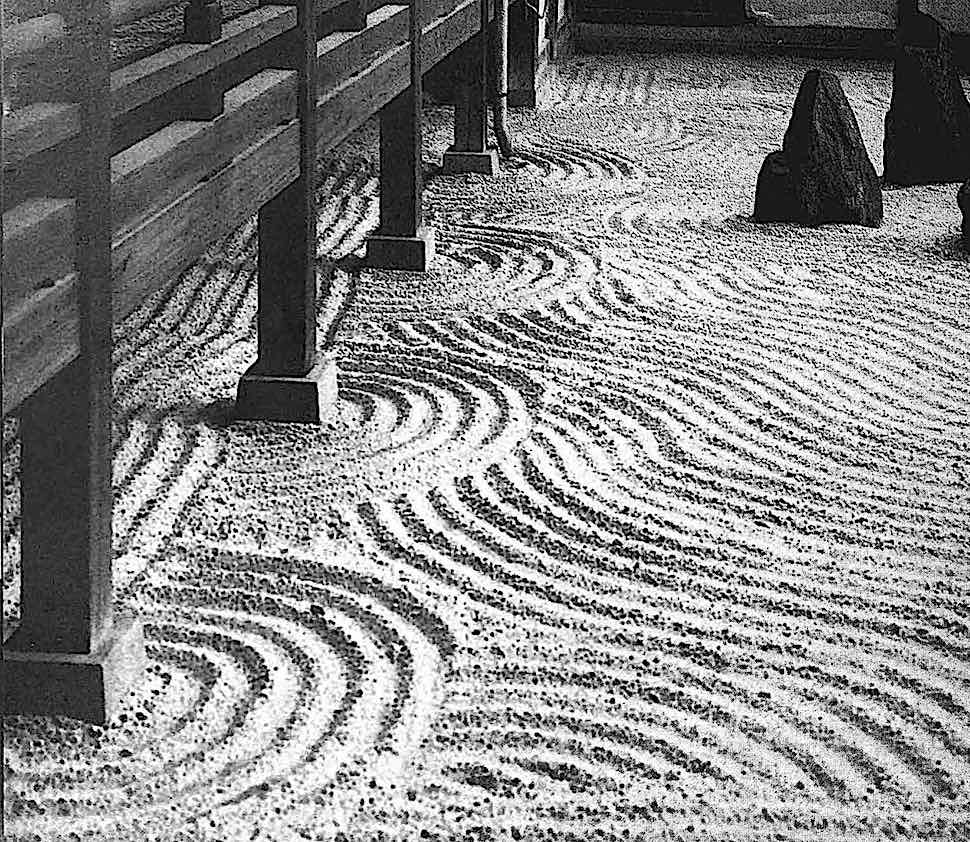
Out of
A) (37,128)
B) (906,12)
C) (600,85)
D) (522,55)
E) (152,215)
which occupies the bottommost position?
(600,85)

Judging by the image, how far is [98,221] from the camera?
1.94 meters

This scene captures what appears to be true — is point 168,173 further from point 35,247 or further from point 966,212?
point 966,212

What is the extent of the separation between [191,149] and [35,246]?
662 millimetres

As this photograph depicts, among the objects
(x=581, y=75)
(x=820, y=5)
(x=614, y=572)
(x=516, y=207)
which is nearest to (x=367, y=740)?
(x=614, y=572)

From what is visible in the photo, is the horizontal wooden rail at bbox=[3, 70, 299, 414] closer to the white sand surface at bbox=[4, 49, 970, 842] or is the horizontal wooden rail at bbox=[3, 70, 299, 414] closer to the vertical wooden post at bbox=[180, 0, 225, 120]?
the vertical wooden post at bbox=[180, 0, 225, 120]

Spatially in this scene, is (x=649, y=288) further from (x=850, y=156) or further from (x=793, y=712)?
(x=793, y=712)

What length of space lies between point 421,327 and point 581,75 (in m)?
5.08

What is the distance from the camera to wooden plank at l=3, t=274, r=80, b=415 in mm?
1704

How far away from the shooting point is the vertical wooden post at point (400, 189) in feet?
14.5

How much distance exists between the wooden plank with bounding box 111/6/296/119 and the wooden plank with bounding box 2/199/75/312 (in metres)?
0.20

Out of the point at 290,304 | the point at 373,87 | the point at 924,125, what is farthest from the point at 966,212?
the point at 290,304

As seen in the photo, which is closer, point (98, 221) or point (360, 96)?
point (98, 221)

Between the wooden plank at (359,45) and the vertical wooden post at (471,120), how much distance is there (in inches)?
60.5

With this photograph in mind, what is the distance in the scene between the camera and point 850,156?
17.4 ft
